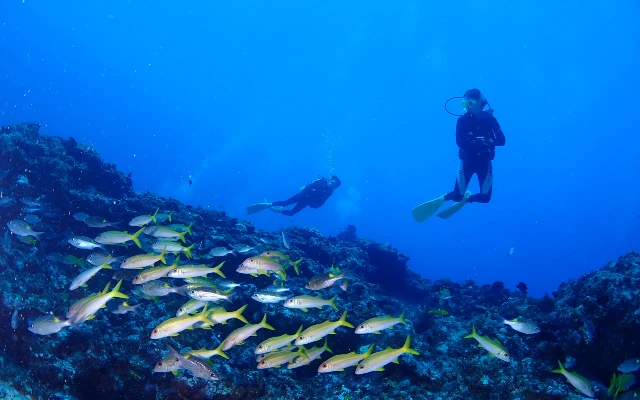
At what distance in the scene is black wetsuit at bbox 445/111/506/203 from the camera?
13.0 m

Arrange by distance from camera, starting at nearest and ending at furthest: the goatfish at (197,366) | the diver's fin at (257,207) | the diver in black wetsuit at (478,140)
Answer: the goatfish at (197,366), the diver in black wetsuit at (478,140), the diver's fin at (257,207)

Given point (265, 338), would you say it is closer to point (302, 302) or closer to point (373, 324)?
point (302, 302)

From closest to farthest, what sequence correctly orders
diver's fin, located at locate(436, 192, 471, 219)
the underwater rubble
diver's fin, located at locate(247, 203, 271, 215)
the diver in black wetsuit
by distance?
1. the underwater rubble
2. the diver in black wetsuit
3. diver's fin, located at locate(436, 192, 471, 219)
4. diver's fin, located at locate(247, 203, 271, 215)

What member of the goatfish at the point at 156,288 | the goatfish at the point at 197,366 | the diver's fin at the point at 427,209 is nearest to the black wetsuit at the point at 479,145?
the diver's fin at the point at 427,209

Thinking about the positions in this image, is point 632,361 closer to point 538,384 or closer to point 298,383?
point 538,384

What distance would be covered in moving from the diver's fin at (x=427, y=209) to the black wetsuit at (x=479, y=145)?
5.89ft

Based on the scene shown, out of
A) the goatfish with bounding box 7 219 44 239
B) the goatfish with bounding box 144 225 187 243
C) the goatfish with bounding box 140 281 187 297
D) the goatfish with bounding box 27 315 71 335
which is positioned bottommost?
the goatfish with bounding box 27 315 71 335

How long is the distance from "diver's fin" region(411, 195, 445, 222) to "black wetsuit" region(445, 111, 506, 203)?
5.89 feet

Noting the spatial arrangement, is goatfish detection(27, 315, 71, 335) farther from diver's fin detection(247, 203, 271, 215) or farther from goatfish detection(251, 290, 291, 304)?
diver's fin detection(247, 203, 271, 215)

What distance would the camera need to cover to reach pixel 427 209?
15844mm

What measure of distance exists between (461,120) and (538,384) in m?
9.76

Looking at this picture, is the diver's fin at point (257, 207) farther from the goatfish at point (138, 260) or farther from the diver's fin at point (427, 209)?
the goatfish at point (138, 260)

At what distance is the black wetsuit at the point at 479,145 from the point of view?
13.0 metres

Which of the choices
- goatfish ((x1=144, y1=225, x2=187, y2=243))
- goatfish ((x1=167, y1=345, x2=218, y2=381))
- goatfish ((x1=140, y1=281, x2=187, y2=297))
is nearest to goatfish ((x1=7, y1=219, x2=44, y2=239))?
goatfish ((x1=144, y1=225, x2=187, y2=243))
